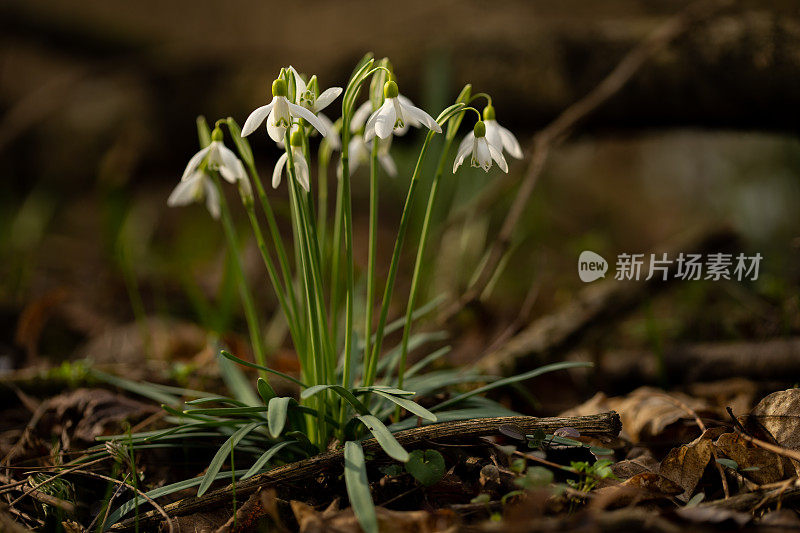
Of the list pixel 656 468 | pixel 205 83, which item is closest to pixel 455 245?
pixel 205 83

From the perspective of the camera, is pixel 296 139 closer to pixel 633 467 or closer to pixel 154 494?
pixel 154 494

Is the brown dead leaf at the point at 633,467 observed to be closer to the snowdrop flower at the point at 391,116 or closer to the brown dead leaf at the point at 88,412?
the snowdrop flower at the point at 391,116

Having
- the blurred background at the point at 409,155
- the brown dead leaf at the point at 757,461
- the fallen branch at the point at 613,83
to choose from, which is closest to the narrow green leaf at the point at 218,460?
the blurred background at the point at 409,155

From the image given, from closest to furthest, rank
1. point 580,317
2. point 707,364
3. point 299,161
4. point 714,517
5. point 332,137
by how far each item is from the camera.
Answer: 1. point 714,517
2. point 299,161
3. point 332,137
4. point 707,364
5. point 580,317

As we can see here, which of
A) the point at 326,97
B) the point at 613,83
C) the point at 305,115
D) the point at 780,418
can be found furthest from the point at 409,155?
the point at 780,418

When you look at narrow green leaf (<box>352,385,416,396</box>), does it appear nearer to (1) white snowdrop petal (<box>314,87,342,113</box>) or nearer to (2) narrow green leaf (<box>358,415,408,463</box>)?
(2) narrow green leaf (<box>358,415,408,463</box>)

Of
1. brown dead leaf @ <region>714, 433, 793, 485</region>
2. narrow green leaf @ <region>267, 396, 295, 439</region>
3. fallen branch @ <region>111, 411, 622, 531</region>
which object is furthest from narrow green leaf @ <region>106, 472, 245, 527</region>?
brown dead leaf @ <region>714, 433, 793, 485</region>

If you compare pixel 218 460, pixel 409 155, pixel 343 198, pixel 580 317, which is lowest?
pixel 218 460
